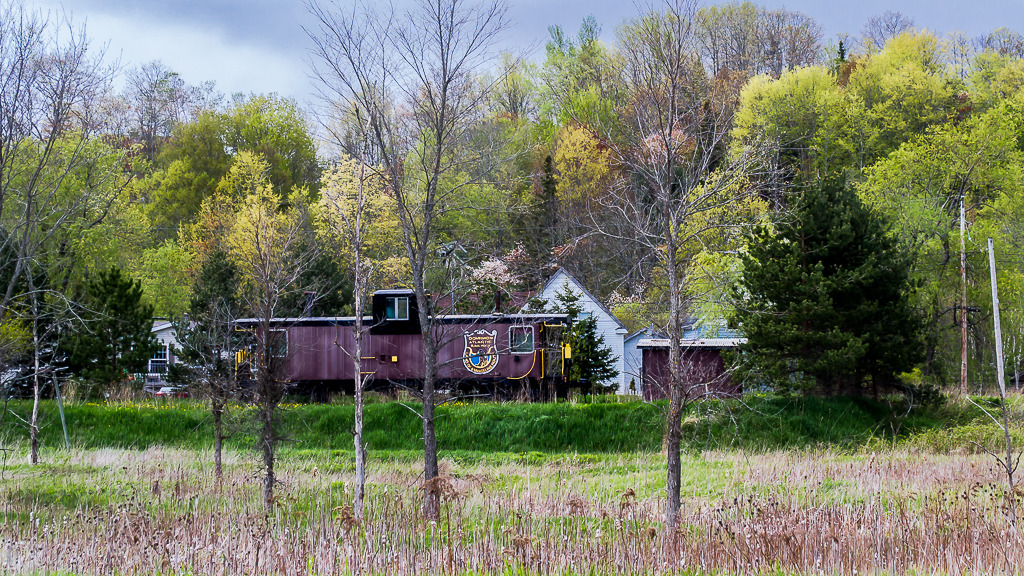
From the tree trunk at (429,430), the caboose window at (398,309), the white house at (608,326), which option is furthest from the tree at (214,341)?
the white house at (608,326)

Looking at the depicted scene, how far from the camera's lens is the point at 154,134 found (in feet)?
175

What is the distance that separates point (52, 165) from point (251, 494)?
5.53 m

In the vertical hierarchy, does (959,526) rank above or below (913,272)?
below

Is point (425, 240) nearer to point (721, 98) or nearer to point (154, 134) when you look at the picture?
point (721, 98)

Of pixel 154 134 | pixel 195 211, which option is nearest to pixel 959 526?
pixel 195 211

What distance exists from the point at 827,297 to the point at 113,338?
1988 centimetres

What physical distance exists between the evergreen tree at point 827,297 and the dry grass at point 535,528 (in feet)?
19.1

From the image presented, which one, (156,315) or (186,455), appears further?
(156,315)

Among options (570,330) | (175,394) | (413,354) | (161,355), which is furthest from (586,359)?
(161,355)

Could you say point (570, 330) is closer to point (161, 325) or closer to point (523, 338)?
point (523, 338)

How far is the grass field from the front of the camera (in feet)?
23.9

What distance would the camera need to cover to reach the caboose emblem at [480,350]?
23078mm

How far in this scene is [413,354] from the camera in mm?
23922

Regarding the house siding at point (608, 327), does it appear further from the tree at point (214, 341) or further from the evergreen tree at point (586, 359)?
the tree at point (214, 341)
